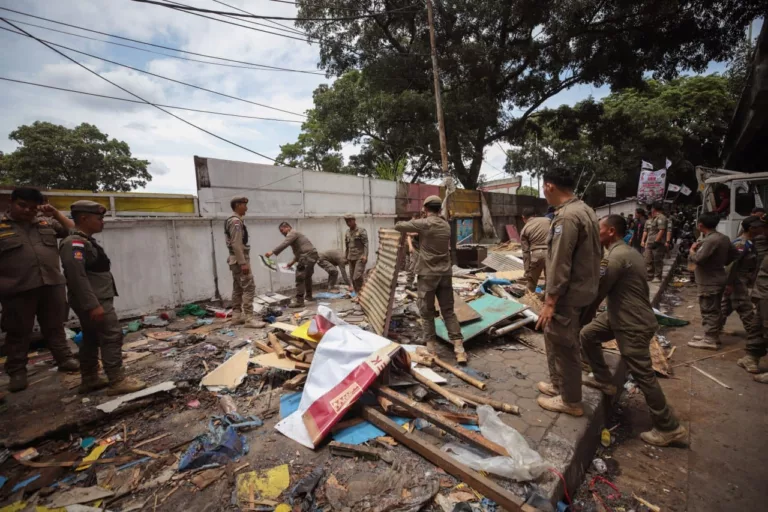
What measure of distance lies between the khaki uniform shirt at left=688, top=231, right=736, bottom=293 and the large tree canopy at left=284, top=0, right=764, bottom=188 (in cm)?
920

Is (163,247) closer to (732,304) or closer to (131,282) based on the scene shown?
(131,282)

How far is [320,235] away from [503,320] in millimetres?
5452

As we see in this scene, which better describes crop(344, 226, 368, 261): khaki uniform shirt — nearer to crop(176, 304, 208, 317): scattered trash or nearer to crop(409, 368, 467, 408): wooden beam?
crop(176, 304, 208, 317): scattered trash

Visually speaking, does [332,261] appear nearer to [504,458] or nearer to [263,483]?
[263,483]

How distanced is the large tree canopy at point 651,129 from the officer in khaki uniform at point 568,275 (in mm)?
14640

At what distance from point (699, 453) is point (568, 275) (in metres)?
1.94

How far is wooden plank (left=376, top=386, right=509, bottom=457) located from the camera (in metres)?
2.15

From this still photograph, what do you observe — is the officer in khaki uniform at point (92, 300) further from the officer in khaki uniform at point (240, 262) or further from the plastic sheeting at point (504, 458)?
the plastic sheeting at point (504, 458)

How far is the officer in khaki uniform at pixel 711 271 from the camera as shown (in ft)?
14.1

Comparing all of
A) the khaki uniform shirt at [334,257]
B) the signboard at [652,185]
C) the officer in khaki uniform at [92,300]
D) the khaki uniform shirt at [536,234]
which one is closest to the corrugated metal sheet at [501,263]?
the khaki uniform shirt at [536,234]

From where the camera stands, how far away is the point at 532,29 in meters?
12.1

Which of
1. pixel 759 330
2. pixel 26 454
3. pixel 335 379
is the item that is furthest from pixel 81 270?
pixel 759 330

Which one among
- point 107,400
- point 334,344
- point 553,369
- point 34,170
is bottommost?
point 107,400

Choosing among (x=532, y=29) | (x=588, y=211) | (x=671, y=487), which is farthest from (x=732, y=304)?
(x=532, y=29)
